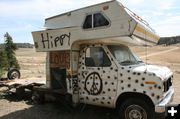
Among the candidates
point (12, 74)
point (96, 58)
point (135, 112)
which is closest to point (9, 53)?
point (12, 74)

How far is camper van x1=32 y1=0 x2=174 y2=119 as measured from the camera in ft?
22.7

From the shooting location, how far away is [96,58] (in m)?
8.02

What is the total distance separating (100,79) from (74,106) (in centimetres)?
136

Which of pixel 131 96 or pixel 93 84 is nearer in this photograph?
pixel 131 96

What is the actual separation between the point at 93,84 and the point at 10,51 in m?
15.1

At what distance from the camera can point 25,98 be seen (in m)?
11.1

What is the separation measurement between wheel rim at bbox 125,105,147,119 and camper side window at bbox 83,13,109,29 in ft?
7.51

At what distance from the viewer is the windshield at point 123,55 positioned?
25.6ft

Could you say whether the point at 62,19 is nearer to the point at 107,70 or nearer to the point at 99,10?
the point at 99,10

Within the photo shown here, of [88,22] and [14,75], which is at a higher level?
[88,22]

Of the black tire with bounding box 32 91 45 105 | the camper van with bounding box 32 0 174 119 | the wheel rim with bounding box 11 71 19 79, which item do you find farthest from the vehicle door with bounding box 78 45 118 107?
the wheel rim with bounding box 11 71 19 79

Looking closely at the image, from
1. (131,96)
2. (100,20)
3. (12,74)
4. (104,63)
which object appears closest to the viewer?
(131,96)

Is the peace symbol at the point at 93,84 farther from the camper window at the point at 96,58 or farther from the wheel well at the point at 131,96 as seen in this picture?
the wheel well at the point at 131,96

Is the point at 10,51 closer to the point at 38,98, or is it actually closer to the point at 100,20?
the point at 38,98
